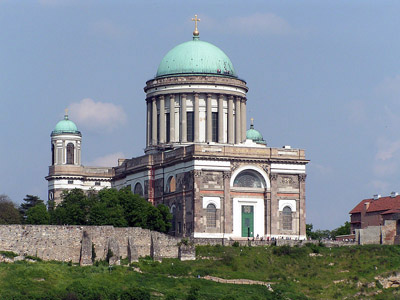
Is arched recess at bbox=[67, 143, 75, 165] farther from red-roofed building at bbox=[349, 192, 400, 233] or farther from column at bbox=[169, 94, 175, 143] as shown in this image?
red-roofed building at bbox=[349, 192, 400, 233]

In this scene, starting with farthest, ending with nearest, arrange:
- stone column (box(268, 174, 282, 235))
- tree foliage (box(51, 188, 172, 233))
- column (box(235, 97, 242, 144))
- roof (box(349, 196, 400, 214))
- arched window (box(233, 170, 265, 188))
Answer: column (box(235, 97, 242, 144)), roof (box(349, 196, 400, 214)), arched window (box(233, 170, 265, 188)), stone column (box(268, 174, 282, 235)), tree foliage (box(51, 188, 172, 233))

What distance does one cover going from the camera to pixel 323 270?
124188 mm

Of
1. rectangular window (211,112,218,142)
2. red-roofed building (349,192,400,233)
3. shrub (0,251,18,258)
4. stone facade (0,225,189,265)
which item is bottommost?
shrub (0,251,18,258)

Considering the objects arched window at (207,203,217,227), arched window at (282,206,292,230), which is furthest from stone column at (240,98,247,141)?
arched window at (207,203,217,227)

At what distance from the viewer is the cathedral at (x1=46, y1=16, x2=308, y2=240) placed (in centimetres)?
13638

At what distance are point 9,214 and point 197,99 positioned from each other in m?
22.3

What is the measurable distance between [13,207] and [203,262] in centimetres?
3404

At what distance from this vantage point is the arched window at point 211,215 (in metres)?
136

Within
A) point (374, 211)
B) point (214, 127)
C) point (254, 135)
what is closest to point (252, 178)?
point (214, 127)

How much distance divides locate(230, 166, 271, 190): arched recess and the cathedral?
0.10 metres

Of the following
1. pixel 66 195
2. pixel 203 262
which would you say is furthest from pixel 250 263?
pixel 66 195

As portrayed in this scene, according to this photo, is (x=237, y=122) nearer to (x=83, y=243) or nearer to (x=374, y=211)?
(x=374, y=211)

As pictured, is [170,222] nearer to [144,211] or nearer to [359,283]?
[144,211]

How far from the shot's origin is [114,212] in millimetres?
131625
